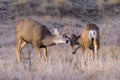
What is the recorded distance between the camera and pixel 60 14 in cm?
2919

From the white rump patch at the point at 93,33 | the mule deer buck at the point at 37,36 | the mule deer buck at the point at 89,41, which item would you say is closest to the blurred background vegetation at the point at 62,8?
the mule deer buck at the point at 89,41

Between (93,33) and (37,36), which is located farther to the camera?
(93,33)

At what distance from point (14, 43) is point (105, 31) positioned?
4162 mm

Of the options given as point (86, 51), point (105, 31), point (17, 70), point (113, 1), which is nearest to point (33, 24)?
point (86, 51)

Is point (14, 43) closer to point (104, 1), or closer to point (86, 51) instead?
point (86, 51)

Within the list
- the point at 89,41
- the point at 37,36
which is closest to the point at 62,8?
the point at 89,41

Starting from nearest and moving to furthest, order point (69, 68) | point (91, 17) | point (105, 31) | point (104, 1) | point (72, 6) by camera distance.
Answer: point (69, 68) < point (105, 31) < point (91, 17) < point (72, 6) < point (104, 1)

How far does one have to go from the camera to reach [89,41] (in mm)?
14953

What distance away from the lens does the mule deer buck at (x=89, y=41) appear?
1463 centimetres

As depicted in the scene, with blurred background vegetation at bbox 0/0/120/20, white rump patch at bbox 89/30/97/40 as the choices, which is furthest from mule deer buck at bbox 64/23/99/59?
blurred background vegetation at bbox 0/0/120/20

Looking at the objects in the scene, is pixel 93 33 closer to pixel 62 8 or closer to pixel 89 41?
pixel 89 41

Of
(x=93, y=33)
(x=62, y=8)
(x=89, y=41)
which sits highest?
(x=93, y=33)

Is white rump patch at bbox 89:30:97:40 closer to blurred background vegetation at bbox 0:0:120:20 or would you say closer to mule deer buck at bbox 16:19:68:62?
mule deer buck at bbox 16:19:68:62

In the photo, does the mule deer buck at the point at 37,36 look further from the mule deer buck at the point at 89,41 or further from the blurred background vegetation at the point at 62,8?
the blurred background vegetation at the point at 62,8
